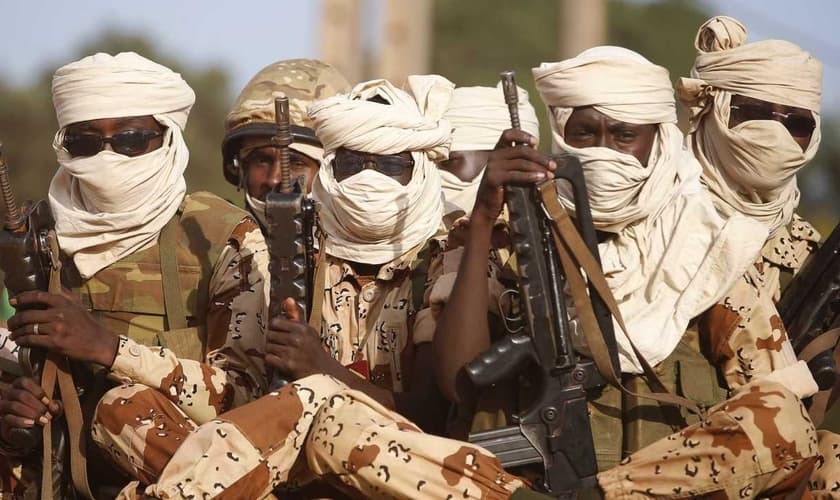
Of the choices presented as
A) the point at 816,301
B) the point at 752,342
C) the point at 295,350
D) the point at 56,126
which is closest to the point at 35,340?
the point at 295,350

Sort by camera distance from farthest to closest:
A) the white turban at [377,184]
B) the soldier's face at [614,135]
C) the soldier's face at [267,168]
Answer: the soldier's face at [267,168] < the white turban at [377,184] < the soldier's face at [614,135]

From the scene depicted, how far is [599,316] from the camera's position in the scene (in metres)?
4.85

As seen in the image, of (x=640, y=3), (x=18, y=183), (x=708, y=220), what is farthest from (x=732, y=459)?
(x=640, y=3)

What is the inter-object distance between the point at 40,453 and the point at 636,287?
233cm

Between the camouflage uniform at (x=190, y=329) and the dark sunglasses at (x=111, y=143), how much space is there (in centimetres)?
37

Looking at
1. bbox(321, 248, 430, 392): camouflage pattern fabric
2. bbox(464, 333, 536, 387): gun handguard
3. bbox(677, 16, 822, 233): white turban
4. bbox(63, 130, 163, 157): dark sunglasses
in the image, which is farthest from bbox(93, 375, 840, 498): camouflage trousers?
bbox(677, 16, 822, 233): white turban

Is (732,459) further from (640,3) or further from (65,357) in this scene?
(640,3)

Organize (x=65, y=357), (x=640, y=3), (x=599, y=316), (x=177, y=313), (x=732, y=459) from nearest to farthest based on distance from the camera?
1. (x=732, y=459)
2. (x=599, y=316)
3. (x=65, y=357)
4. (x=177, y=313)
5. (x=640, y=3)

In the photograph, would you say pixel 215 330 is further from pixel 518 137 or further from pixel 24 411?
pixel 518 137

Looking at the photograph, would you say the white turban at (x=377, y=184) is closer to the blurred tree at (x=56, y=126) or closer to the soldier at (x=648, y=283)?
the soldier at (x=648, y=283)

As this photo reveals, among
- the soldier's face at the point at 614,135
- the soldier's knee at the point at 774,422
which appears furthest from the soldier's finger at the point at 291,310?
the soldier's knee at the point at 774,422

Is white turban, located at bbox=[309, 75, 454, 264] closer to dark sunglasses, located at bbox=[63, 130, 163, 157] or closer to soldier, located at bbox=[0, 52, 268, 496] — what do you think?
soldier, located at bbox=[0, 52, 268, 496]

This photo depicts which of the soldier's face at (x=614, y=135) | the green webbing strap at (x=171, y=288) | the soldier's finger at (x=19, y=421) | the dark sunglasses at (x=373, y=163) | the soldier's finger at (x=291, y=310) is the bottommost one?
the soldier's finger at (x=19, y=421)

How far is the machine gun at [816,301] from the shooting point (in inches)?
219
